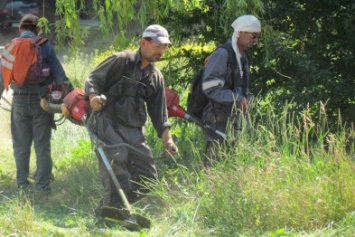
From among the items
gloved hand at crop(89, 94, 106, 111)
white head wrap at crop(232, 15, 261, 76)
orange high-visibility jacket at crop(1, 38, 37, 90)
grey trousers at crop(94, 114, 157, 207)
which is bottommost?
grey trousers at crop(94, 114, 157, 207)

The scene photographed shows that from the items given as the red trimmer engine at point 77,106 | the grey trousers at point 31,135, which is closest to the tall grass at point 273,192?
the red trimmer engine at point 77,106

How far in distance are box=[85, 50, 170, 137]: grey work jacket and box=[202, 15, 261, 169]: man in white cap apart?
553 millimetres

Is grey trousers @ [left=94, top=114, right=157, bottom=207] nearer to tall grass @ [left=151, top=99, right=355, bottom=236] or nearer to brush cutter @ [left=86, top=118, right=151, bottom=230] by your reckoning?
brush cutter @ [left=86, top=118, right=151, bottom=230]

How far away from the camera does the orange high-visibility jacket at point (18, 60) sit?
8727mm

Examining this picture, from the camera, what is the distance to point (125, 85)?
24.1ft

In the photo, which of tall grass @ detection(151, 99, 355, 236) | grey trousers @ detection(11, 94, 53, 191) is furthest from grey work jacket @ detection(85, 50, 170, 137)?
grey trousers @ detection(11, 94, 53, 191)

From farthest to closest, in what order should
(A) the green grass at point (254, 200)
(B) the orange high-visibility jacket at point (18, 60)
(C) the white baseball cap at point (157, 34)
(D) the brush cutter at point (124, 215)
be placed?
(B) the orange high-visibility jacket at point (18, 60) → (C) the white baseball cap at point (157, 34) → (D) the brush cutter at point (124, 215) → (A) the green grass at point (254, 200)

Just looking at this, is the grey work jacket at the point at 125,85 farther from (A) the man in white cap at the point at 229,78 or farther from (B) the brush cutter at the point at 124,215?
(A) the man in white cap at the point at 229,78

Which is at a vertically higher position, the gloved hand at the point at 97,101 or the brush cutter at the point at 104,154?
the gloved hand at the point at 97,101

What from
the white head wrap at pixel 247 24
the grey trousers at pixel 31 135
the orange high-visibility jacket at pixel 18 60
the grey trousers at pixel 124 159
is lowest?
the grey trousers at pixel 31 135

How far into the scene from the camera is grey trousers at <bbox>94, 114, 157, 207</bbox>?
735 centimetres

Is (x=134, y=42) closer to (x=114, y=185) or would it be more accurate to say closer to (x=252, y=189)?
(x=114, y=185)

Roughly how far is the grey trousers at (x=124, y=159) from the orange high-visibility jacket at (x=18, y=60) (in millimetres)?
1597

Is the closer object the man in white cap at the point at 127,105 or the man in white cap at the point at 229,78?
the man in white cap at the point at 127,105
